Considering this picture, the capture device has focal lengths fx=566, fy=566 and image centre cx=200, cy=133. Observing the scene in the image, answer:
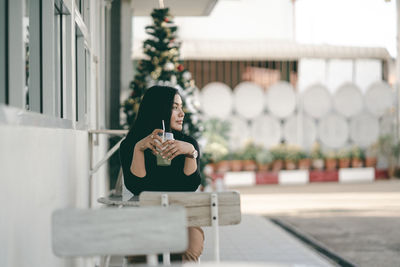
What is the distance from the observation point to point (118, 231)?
4.96 feet

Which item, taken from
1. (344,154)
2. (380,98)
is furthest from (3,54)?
(380,98)

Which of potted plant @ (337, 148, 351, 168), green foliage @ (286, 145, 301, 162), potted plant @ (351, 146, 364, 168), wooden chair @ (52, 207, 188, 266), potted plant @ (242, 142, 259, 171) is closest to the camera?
wooden chair @ (52, 207, 188, 266)

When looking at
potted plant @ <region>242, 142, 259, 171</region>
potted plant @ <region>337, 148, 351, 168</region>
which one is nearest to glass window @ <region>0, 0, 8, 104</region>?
potted plant @ <region>242, 142, 259, 171</region>

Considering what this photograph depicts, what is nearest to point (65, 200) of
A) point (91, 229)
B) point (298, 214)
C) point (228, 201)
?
point (228, 201)

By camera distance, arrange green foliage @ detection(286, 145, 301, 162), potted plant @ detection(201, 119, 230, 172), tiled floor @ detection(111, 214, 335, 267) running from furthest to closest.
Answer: green foliage @ detection(286, 145, 301, 162), potted plant @ detection(201, 119, 230, 172), tiled floor @ detection(111, 214, 335, 267)

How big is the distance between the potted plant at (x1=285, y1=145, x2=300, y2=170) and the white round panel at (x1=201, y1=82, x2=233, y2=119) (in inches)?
61.6

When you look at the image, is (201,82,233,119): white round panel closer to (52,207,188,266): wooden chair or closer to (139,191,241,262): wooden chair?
(139,191,241,262): wooden chair

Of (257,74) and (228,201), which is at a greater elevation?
(257,74)

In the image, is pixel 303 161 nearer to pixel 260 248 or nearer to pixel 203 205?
pixel 260 248

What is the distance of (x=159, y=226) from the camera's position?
60.2 inches

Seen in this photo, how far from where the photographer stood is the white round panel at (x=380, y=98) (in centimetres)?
1289

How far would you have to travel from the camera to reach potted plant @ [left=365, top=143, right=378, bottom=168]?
1241cm

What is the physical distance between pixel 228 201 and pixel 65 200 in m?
0.85

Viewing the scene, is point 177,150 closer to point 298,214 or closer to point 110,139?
point 110,139
